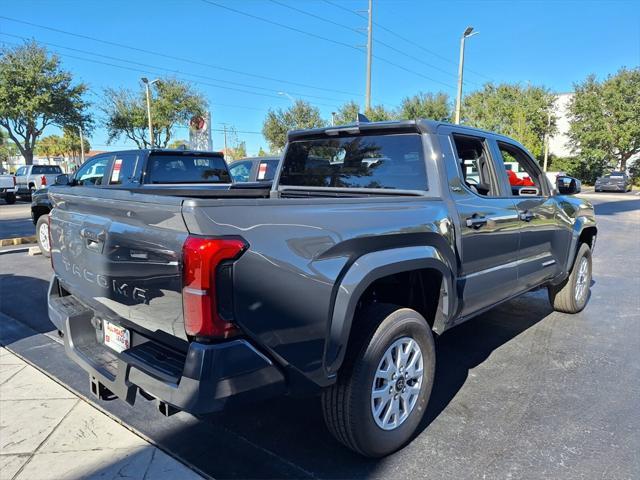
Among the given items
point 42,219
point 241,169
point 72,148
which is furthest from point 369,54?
point 72,148

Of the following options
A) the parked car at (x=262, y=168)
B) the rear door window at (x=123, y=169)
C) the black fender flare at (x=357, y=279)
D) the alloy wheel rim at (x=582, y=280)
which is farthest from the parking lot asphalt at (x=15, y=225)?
the alloy wheel rim at (x=582, y=280)

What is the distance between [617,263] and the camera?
8469 millimetres

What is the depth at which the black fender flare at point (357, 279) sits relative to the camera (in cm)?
229

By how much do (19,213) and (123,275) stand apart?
56.2ft

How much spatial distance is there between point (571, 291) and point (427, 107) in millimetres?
42151

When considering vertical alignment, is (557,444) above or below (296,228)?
below

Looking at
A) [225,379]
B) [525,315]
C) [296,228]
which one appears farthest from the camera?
[525,315]

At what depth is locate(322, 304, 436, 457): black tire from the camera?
8.00ft

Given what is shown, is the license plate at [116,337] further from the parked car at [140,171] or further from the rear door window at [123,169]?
the rear door window at [123,169]

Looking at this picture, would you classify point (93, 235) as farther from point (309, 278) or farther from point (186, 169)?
point (186, 169)

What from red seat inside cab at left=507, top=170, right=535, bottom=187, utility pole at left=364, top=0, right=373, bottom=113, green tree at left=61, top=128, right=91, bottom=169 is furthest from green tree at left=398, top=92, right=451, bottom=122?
green tree at left=61, top=128, right=91, bottom=169

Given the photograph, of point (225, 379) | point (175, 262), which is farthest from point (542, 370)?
point (175, 262)

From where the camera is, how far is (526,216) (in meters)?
4.02

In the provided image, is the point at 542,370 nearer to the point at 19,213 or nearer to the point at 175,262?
the point at 175,262
